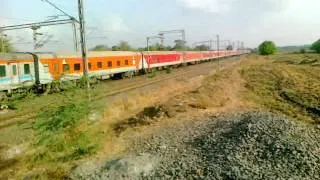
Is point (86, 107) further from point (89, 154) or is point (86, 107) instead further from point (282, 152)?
point (282, 152)

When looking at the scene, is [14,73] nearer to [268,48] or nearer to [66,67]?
[66,67]

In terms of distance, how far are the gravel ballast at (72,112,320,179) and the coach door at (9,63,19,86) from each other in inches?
578

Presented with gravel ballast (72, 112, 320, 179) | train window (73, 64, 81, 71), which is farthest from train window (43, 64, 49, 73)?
gravel ballast (72, 112, 320, 179)

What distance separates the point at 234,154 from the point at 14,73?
62.1 feet

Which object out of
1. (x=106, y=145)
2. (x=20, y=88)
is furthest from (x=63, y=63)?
(x=106, y=145)

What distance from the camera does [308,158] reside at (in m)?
10.3

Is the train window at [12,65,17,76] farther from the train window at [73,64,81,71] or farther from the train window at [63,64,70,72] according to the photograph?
the train window at [73,64,81,71]

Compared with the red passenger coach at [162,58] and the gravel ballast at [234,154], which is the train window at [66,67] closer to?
the gravel ballast at [234,154]

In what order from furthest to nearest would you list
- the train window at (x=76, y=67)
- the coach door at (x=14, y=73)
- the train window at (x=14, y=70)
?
the train window at (x=76, y=67), the train window at (x=14, y=70), the coach door at (x=14, y=73)

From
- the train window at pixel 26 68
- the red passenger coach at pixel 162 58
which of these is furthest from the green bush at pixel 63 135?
the red passenger coach at pixel 162 58

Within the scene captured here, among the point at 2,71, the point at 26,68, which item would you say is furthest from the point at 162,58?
the point at 2,71

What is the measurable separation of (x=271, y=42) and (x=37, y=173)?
164276 millimetres

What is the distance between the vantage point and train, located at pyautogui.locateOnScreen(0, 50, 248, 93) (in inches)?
990

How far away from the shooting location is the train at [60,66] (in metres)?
25.2
